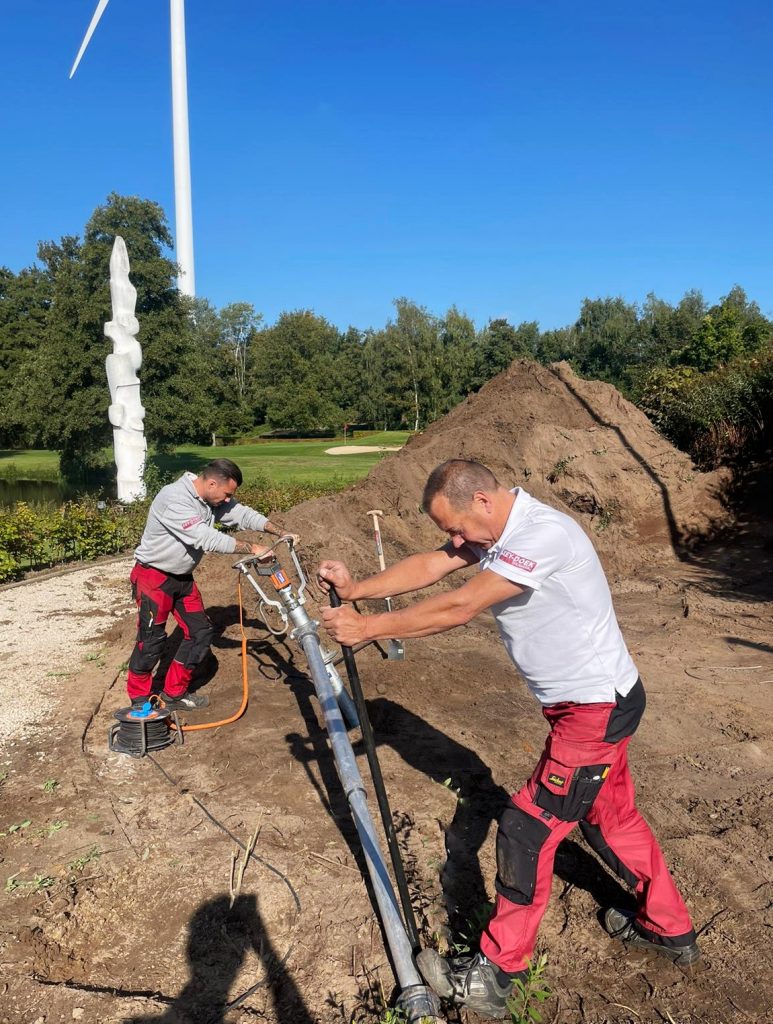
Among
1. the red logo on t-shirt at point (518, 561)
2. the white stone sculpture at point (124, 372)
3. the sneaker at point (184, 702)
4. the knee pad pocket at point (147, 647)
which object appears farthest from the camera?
the white stone sculpture at point (124, 372)

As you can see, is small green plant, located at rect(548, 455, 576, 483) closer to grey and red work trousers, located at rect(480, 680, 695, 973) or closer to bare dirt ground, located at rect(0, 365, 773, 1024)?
bare dirt ground, located at rect(0, 365, 773, 1024)

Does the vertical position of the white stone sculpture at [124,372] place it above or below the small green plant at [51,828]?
above

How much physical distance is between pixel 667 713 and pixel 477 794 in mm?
2150

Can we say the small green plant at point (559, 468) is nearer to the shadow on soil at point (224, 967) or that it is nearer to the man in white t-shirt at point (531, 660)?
the man in white t-shirt at point (531, 660)

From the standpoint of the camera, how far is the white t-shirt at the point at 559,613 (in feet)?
9.19

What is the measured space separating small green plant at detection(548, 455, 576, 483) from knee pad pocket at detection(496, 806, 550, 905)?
11.0 m

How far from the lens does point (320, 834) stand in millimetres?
4137

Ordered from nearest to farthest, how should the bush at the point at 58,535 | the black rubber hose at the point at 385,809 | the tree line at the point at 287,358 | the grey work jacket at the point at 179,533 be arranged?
the black rubber hose at the point at 385,809
the grey work jacket at the point at 179,533
the bush at the point at 58,535
the tree line at the point at 287,358

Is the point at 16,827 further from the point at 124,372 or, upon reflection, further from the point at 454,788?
the point at 124,372

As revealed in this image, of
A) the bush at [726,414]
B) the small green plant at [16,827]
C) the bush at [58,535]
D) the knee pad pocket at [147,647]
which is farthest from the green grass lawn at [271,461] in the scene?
the small green plant at [16,827]

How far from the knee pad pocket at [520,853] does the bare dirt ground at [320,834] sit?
0.57 meters

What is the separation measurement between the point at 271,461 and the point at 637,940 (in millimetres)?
32853

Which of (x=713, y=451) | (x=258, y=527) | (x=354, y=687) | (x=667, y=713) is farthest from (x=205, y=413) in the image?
(x=354, y=687)

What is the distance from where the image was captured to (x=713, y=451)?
49.4 feet
